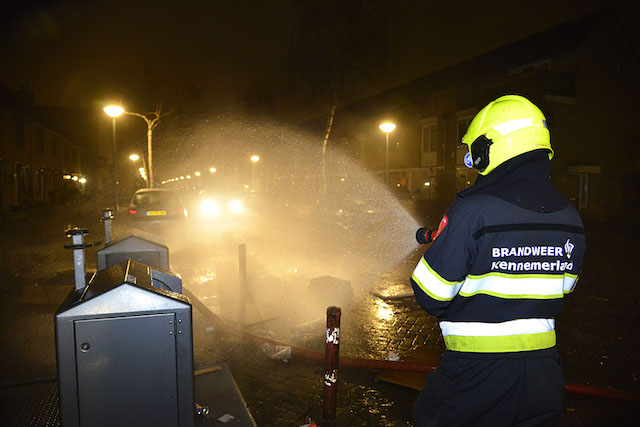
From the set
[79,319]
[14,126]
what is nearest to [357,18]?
[79,319]

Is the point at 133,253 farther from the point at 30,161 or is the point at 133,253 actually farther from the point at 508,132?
the point at 30,161

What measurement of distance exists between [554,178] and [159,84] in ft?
85.6

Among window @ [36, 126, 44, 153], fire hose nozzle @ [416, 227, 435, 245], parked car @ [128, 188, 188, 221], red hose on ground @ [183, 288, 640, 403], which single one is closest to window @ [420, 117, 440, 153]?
parked car @ [128, 188, 188, 221]

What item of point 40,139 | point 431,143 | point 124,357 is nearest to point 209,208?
point 431,143

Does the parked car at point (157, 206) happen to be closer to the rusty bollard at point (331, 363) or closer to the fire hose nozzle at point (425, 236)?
the rusty bollard at point (331, 363)

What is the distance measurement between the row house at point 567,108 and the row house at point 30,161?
22.5m

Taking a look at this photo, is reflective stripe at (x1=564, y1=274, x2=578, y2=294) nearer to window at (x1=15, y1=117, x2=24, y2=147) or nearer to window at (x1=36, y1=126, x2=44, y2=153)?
Answer: window at (x1=15, y1=117, x2=24, y2=147)

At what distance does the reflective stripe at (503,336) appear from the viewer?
1704 millimetres

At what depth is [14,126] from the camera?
26.0 metres

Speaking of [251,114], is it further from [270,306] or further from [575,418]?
[575,418]

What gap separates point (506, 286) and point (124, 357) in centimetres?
192

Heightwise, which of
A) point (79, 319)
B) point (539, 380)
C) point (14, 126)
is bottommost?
point (539, 380)

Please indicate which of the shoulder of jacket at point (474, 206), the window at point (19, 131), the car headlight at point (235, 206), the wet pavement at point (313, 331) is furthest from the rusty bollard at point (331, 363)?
the window at point (19, 131)

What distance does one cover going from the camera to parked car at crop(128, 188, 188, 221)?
1189 cm
